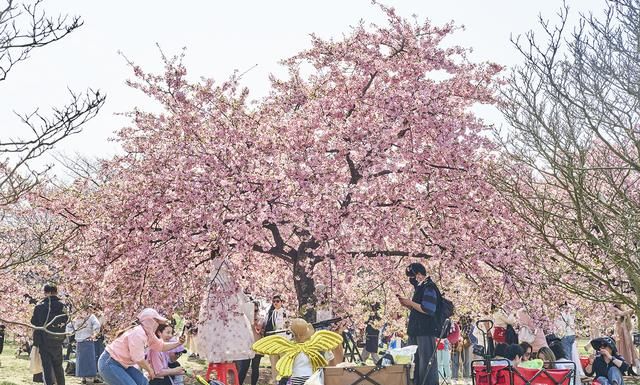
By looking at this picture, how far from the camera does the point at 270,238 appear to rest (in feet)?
48.3

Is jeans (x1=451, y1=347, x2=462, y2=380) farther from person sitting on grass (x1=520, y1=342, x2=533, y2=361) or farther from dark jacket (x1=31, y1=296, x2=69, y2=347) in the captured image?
dark jacket (x1=31, y1=296, x2=69, y2=347)

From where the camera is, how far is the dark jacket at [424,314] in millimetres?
10344

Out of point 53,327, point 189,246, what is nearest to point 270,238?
point 189,246

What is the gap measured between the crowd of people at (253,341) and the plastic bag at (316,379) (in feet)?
2.68

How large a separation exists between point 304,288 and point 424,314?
3371 millimetres

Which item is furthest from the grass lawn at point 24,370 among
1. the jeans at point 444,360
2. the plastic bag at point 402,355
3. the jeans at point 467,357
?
the plastic bag at point 402,355

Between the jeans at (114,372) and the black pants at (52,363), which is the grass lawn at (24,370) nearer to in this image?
the black pants at (52,363)

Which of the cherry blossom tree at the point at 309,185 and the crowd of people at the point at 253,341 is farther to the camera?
the cherry blossom tree at the point at 309,185

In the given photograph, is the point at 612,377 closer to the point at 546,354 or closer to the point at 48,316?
the point at 546,354

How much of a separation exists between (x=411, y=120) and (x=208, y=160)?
2.98 metres

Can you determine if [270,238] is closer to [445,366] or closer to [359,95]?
[359,95]

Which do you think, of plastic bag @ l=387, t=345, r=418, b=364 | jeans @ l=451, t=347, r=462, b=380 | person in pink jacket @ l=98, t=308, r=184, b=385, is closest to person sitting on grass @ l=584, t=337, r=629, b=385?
plastic bag @ l=387, t=345, r=418, b=364

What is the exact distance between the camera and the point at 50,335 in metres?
12.9

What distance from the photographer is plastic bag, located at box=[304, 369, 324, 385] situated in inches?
321
